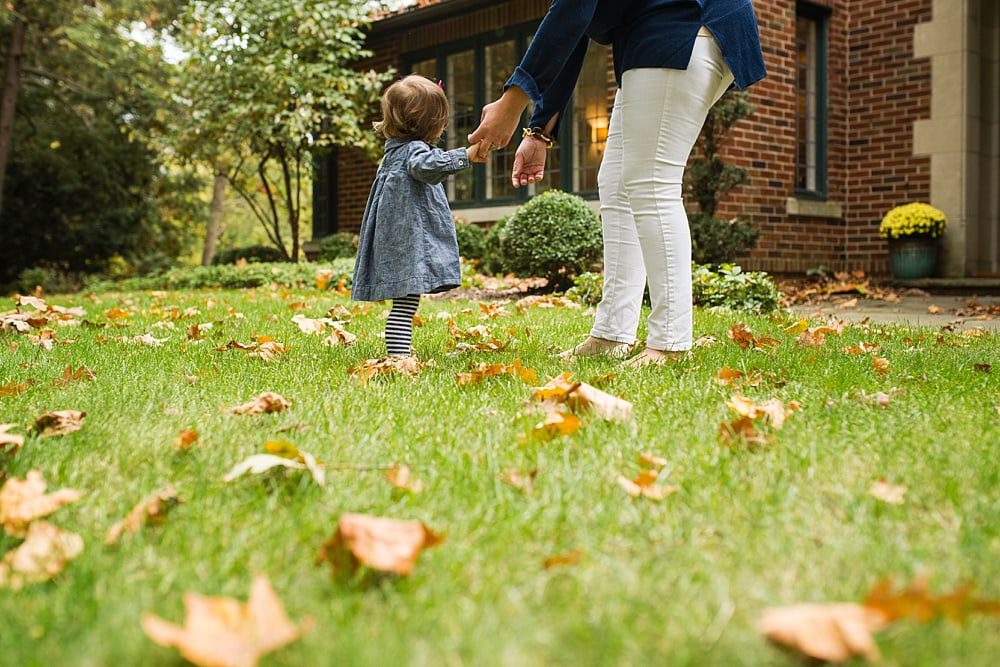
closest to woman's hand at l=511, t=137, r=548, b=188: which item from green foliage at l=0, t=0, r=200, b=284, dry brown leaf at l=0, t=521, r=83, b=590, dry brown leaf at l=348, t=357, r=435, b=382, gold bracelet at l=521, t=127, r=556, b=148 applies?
gold bracelet at l=521, t=127, r=556, b=148

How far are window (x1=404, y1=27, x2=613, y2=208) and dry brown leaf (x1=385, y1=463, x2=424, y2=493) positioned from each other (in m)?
8.56

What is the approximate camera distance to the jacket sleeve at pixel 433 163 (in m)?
3.13

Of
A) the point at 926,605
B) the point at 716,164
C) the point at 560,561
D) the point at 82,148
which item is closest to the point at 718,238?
the point at 716,164

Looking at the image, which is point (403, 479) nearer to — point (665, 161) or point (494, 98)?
point (665, 161)

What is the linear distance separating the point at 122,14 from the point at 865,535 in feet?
51.6

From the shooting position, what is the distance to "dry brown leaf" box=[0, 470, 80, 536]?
4.73 ft

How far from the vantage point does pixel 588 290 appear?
6.75 meters

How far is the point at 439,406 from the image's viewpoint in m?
2.40

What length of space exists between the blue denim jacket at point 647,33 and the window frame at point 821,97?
7.01 m

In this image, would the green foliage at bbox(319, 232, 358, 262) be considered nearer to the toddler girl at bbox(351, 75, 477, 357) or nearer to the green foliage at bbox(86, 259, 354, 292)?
the green foliage at bbox(86, 259, 354, 292)

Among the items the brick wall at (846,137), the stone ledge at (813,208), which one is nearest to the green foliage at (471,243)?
the brick wall at (846,137)

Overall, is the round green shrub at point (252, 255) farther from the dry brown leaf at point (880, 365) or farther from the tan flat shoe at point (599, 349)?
the dry brown leaf at point (880, 365)

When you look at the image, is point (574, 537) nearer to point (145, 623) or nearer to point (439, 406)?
point (145, 623)

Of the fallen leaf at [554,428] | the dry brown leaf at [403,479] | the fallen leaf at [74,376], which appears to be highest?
the fallen leaf at [74,376]
